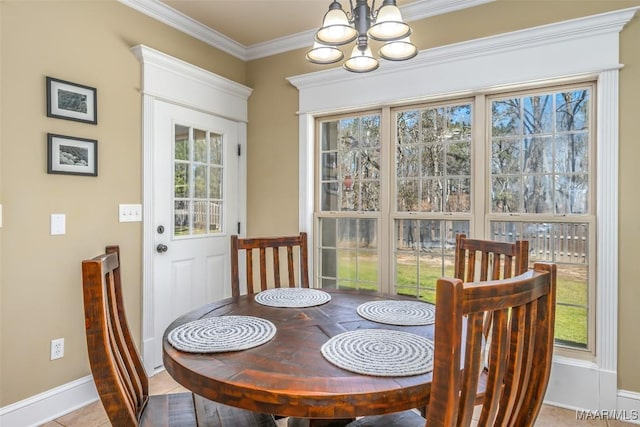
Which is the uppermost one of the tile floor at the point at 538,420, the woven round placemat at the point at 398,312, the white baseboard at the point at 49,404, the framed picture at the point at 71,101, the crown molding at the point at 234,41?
the crown molding at the point at 234,41

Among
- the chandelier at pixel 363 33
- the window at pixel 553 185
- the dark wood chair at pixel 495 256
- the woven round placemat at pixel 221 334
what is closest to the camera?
the woven round placemat at pixel 221 334

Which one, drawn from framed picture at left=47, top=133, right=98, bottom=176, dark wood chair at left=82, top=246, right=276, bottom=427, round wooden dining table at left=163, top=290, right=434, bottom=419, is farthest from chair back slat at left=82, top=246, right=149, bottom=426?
framed picture at left=47, top=133, right=98, bottom=176

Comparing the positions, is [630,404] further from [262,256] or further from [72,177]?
[72,177]

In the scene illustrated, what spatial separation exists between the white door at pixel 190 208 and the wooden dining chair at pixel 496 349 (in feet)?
8.20

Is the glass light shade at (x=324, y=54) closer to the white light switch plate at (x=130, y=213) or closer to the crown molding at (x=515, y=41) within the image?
the crown molding at (x=515, y=41)

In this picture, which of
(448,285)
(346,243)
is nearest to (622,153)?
(346,243)

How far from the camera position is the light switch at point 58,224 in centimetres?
219

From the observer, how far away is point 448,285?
2.31 feet

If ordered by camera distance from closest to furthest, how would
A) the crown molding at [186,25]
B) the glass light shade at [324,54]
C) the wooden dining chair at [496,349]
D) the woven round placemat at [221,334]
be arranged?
the wooden dining chair at [496,349]
the woven round placemat at [221,334]
the glass light shade at [324,54]
the crown molding at [186,25]

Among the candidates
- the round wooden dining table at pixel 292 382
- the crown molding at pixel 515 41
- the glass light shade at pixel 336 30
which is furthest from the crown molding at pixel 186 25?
the round wooden dining table at pixel 292 382

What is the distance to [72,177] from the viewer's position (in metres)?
2.28

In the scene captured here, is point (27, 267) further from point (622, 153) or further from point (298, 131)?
point (622, 153)

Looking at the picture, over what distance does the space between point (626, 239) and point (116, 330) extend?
2636mm

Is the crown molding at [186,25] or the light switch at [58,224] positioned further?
the crown molding at [186,25]
